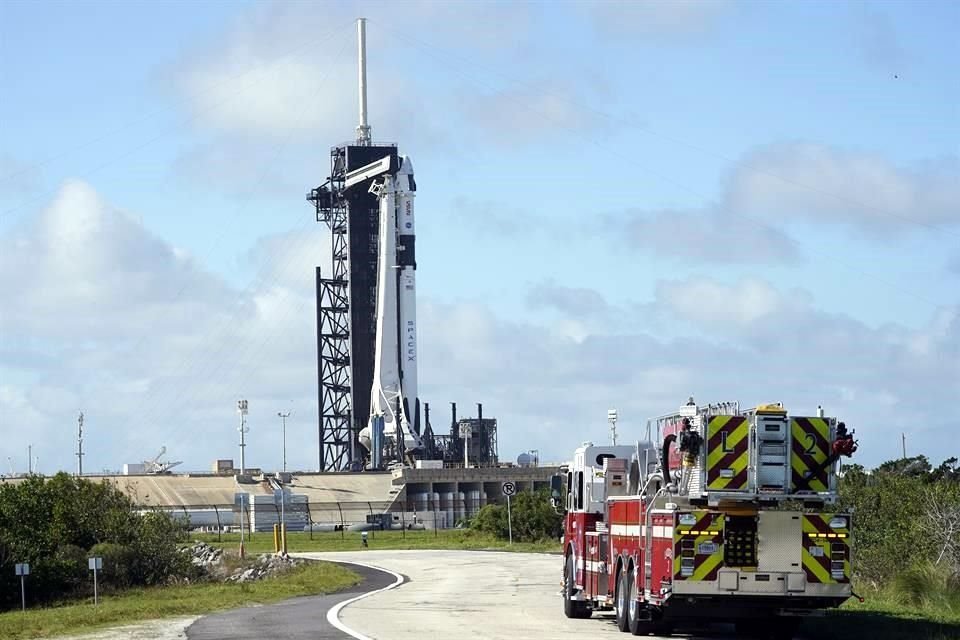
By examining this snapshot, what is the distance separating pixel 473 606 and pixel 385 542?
51.4 metres

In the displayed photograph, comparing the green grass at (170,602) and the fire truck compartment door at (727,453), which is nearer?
the fire truck compartment door at (727,453)

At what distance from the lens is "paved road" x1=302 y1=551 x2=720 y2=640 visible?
24469 mm

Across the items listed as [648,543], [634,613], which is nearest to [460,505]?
[634,613]

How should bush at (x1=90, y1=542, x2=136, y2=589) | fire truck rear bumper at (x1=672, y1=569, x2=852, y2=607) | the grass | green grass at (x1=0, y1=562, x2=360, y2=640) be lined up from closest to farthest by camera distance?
fire truck rear bumper at (x1=672, y1=569, x2=852, y2=607) < the grass < green grass at (x1=0, y1=562, x2=360, y2=640) < bush at (x1=90, y1=542, x2=136, y2=589)

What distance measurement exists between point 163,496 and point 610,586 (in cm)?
9023

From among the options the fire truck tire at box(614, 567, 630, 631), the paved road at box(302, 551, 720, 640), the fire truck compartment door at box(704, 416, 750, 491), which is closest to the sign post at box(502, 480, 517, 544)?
the paved road at box(302, 551, 720, 640)

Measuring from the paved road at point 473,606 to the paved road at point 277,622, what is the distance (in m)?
0.66

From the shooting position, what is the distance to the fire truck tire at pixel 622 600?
79.2ft

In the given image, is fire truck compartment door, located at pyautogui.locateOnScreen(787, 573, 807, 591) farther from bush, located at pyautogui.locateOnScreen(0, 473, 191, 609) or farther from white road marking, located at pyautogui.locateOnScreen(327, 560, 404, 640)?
bush, located at pyautogui.locateOnScreen(0, 473, 191, 609)

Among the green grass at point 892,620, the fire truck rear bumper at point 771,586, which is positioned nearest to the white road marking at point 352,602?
the fire truck rear bumper at point 771,586

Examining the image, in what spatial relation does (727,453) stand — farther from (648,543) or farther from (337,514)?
(337,514)

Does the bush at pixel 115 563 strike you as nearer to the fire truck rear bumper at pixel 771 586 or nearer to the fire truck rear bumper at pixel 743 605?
the fire truck rear bumper at pixel 743 605

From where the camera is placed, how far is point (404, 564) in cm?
5566

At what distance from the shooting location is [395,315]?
11194 centimetres
